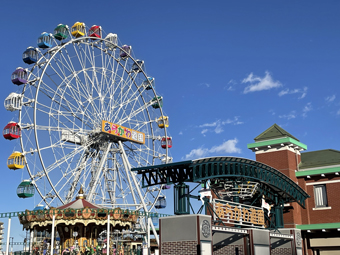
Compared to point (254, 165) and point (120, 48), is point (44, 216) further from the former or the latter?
point (120, 48)

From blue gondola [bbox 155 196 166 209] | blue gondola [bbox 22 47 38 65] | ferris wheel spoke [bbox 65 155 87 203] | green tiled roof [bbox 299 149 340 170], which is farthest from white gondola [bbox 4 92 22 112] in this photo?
green tiled roof [bbox 299 149 340 170]

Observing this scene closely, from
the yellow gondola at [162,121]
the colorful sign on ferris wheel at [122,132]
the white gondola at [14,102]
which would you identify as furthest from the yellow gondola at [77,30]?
the yellow gondola at [162,121]

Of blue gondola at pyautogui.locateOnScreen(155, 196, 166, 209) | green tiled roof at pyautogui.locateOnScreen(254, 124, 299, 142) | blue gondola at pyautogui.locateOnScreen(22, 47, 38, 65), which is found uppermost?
blue gondola at pyautogui.locateOnScreen(22, 47, 38, 65)

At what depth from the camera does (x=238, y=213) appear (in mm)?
23156

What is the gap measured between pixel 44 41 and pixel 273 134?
19.8 meters

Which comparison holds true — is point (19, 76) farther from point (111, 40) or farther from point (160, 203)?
point (160, 203)

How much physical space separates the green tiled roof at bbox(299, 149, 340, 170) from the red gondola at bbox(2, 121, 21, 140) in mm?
21900

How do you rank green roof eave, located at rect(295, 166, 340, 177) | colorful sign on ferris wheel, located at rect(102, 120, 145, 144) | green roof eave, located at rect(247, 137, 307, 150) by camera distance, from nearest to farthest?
green roof eave, located at rect(295, 166, 340, 177) → green roof eave, located at rect(247, 137, 307, 150) → colorful sign on ferris wheel, located at rect(102, 120, 145, 144)

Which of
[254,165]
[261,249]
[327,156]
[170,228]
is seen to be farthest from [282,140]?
[170,228]

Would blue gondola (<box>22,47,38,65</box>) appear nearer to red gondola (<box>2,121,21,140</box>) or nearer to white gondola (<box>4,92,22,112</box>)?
white gondola (<box>4,92,22,112</box>)

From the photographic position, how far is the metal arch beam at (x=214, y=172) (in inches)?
852

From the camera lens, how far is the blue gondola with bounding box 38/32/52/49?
34781 millimetres

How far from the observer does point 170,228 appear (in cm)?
1975

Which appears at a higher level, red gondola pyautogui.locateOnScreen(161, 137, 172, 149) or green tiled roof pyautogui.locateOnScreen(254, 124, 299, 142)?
red gondola pyautogui.locateOnScreen(161, 137, 172, 149)
